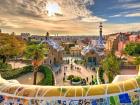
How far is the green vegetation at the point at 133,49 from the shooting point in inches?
2953

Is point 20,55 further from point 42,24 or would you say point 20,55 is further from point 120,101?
point 120,101

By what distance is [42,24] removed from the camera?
364 ft

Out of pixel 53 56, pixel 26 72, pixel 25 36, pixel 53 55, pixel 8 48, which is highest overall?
pixel 25 36

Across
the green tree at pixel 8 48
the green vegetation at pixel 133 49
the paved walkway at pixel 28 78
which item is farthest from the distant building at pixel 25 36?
the paved walkway at pixel 28 78

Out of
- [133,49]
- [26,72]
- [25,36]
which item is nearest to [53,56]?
[133,49]

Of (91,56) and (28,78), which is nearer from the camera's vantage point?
(28,78)

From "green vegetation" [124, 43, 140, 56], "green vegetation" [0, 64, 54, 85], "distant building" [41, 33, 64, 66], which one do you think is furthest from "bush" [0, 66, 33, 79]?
"green vegetation" [124, 43, 140, 56]

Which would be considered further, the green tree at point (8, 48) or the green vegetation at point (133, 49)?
the green vegetation at point (133, 49)

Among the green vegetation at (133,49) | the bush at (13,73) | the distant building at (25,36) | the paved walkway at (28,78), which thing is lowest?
the paved walkway at (28,78)

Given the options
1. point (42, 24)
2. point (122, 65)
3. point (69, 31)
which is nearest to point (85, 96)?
point (122, 65)

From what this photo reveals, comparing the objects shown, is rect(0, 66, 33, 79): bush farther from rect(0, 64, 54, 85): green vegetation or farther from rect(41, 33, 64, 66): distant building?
rect(41, 33, 64, 66): distant building

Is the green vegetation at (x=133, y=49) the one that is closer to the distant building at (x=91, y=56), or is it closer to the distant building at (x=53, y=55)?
the distant building at (x=91, y=56)

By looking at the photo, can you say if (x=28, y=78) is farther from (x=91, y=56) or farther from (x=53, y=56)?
(x=91, y=56)

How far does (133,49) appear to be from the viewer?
75125 mm
